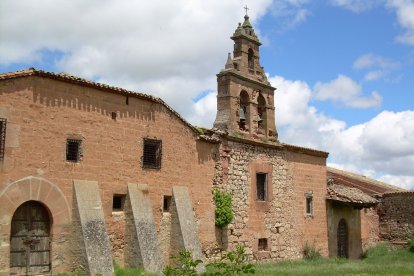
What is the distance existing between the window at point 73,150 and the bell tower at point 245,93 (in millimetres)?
6435

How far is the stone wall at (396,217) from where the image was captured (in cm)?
2570

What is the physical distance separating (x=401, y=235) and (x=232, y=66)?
14.6m

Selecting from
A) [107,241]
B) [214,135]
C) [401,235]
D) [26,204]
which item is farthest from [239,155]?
[401,235]

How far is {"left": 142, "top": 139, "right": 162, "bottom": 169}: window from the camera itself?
14948 millimetres

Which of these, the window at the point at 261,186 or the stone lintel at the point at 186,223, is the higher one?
the window at the point at 261,186

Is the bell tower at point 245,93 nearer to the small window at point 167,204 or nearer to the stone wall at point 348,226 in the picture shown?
the small window at point 167,204

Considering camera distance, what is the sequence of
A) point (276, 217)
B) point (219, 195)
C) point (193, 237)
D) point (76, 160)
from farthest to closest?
point (276, 217) < point (219, 195) < point (193, 237) < point (76, 160)

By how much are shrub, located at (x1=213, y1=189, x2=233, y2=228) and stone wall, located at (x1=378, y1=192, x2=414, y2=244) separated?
13.3 metres

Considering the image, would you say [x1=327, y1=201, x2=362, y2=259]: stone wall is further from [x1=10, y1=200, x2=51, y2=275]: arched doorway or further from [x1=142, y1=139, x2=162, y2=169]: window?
[x1=10, y1=200, x2=51, y2=275]: arched doorway

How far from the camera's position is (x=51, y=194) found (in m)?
12.4

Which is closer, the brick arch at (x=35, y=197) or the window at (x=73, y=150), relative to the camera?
the brick arch at (x=35, y=197)

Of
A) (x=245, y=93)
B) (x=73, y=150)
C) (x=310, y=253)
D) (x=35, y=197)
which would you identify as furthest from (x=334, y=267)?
(x=35, y=197)

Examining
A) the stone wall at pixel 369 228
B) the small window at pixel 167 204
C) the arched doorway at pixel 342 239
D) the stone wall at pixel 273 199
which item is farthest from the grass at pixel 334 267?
the small window at pixel 167 204

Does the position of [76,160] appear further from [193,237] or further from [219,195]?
[219,195]
